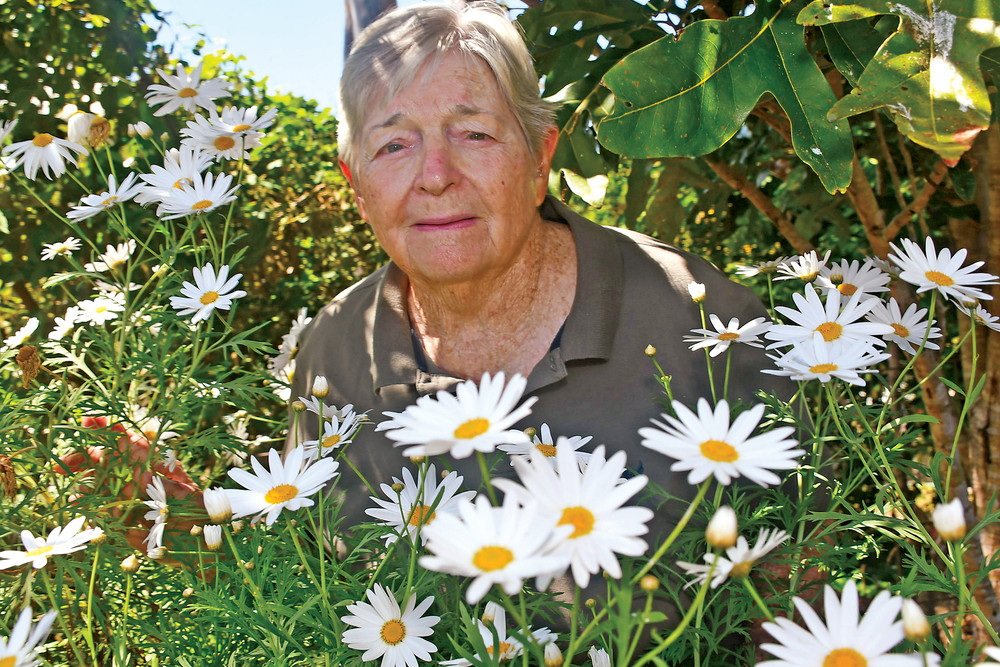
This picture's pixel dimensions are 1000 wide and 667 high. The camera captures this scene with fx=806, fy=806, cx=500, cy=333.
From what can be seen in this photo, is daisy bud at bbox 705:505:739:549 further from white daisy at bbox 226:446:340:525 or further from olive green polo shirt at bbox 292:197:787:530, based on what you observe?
olive green polo shirt at bbox 292:197:787:530

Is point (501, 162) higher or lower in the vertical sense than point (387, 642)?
higher

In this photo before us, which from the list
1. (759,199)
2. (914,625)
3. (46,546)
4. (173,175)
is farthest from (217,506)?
(759,199)

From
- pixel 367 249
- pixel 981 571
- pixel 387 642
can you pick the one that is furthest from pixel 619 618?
pixel 367 249

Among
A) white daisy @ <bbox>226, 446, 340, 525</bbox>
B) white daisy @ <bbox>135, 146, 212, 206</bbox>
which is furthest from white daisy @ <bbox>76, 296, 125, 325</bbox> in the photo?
white daisy @ <bbox>226, 446, 340, 525</bbox>

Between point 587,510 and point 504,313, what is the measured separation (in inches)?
40.6

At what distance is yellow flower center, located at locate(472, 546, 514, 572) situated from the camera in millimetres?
488

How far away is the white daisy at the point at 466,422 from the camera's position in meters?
0.54

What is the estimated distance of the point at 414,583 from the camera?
2.64 feet

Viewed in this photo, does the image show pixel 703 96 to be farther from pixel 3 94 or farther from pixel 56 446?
pixel 3 94

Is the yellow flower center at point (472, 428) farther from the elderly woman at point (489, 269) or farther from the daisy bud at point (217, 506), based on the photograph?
the elderly woman at point (489, 269)

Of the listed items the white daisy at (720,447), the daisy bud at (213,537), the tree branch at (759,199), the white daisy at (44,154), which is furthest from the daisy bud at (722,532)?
the tree branch at (759,199)

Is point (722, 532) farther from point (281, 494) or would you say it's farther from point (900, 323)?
point (900, 323)

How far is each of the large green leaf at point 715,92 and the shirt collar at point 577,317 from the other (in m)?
0.37

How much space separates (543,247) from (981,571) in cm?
104
